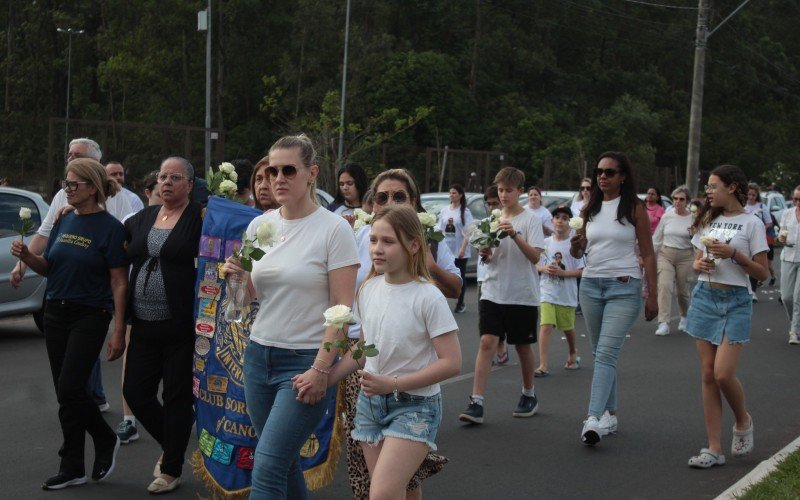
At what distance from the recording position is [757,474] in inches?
242

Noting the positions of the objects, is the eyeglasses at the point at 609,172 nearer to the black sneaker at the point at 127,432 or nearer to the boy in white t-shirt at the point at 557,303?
the boy in white t-shirt at the point at 557,303

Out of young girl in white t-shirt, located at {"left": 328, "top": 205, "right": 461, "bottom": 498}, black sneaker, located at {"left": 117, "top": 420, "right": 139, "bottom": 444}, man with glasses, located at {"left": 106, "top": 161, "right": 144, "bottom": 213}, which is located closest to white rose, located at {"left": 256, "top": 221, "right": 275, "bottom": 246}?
young girl in white t-shirt, located at {"left": 328, "top": 205, "right": 461, "bottom": 498}

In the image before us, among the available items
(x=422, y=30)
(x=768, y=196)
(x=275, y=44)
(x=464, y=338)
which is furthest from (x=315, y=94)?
(x=464, y=338)

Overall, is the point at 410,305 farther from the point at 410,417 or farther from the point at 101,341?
the point at 101,341

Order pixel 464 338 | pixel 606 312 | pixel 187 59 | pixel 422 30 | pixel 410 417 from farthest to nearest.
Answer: pixel 422 30
pixel 187 59
pixel 464 338
pixel 606 312
pixel 410 417

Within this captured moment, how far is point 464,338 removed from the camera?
1227 centimetres

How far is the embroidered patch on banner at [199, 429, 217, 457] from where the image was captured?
5539mm

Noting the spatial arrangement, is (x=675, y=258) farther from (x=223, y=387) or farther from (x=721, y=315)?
(x=223, y=387)

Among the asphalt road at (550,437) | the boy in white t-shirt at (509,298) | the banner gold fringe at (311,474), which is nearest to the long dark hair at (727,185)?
the boy in white t-shirt at (509,298)

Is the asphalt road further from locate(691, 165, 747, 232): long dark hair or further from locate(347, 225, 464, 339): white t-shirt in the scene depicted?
locate(691, 165, 747, 232): long dark hair

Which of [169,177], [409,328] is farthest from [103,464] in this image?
[409,328]

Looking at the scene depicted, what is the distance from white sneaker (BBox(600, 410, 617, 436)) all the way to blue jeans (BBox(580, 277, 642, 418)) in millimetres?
115

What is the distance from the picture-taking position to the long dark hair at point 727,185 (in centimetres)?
678

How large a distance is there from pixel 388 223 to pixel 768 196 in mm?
28849
